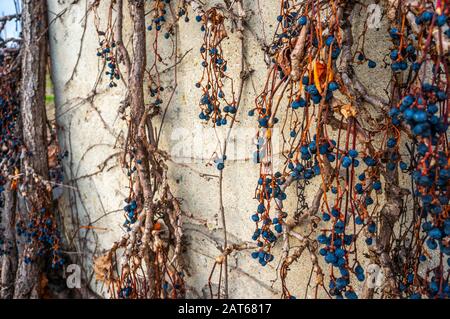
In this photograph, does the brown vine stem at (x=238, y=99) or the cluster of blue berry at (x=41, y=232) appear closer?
the brown vine stem at (x=238, y=99)

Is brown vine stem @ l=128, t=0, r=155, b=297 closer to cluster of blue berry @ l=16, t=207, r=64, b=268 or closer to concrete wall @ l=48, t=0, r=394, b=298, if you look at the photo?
concrete wall @ l=48, t=0, r=394, b=298

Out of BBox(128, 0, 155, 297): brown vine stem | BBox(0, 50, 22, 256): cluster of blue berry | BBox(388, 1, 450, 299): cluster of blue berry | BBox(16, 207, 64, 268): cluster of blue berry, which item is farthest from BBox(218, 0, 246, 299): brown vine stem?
BBox(0, 50, 22, 256): cluster of blue berry

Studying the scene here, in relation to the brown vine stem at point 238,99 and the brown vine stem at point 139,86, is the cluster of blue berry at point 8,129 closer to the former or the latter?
the brown vine stem at point 139,86

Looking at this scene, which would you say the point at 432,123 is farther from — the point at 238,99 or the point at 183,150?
the point at 183,150

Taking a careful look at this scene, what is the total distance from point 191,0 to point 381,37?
→ 0.71 metres

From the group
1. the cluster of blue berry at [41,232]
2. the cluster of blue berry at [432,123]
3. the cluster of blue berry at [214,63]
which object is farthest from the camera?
the cluster of blue berry at [41,232]

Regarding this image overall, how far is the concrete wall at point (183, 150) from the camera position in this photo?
1484 mm

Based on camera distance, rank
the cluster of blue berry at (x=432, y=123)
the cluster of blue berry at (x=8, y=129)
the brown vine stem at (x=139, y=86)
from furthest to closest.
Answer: the cluster of blue berry at (x=8, y=129)
the brown vine stem at (x=139, y=86)
the cluster of blue berry at (x=432, y=123)

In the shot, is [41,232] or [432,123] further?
[41,232]

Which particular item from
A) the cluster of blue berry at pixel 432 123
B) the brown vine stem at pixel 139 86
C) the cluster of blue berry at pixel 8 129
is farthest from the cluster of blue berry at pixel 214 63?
the cluster of blue berry at pixel 8 129

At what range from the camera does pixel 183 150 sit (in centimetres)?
172

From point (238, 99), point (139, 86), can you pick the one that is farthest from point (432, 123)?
point (139, 86)

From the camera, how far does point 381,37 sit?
3.89 feet
